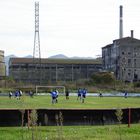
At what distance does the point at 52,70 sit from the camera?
519 feet

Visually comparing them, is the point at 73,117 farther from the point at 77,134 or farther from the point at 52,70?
the point at 52,70

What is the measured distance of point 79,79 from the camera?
15288 cm

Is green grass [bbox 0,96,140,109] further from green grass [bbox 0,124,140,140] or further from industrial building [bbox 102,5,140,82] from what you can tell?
industrial building [bbox 102,5,140,82]

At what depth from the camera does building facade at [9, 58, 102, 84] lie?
154m

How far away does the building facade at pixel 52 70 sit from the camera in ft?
507

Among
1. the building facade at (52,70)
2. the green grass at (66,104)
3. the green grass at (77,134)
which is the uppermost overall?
the building facade at (52,70)

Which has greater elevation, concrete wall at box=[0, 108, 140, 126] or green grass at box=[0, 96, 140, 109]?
concrete wall at box=[0, 108, 140, 126]

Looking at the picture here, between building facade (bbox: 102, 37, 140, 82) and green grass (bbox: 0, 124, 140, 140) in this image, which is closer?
green grass (bbox: 0, 124, 140, 140)

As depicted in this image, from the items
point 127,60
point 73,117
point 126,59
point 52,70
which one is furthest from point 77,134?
point 52,70

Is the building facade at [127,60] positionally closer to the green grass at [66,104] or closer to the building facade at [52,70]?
the building facade at [52,70]

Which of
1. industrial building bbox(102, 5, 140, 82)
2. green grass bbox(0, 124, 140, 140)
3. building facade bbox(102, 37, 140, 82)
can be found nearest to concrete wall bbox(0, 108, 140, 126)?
green grass bbox(0, 124, 140, 140)

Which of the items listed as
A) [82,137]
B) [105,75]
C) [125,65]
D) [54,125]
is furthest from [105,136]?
[125,65]

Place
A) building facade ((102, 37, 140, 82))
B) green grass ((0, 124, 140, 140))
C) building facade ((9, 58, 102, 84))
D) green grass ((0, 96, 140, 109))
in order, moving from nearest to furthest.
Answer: green grass ((0, 124, 140, 140)) → green grass ((0, 96, 140, 109)) → building facade ((102, 37, 140, 82)) → building facade ((9, 58, 102, 84))

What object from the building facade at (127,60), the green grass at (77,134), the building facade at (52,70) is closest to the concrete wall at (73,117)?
the green grass at (77,134)
